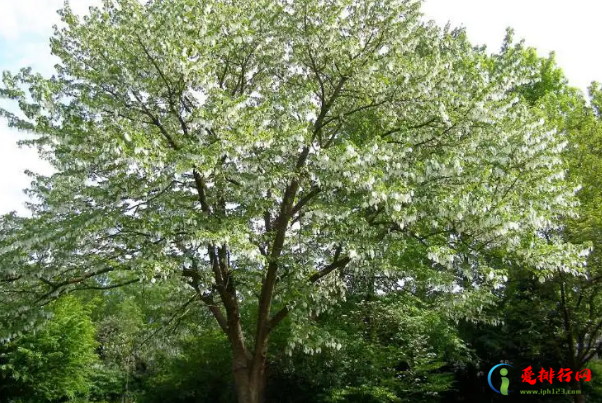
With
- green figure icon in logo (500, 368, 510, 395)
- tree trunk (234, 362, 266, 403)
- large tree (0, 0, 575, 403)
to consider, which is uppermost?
large tree (0, 0, 575, 403)

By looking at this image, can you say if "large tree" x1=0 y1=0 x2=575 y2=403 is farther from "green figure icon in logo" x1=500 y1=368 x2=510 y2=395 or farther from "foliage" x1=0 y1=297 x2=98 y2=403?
"foliage" x1=0 y1=297 x2=98 y2=403

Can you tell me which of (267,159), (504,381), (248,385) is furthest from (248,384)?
(504,381)

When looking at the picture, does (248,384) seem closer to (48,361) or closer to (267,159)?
(267,159)

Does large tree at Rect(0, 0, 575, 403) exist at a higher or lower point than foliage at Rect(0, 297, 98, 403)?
higher

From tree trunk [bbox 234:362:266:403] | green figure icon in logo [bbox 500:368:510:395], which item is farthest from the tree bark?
green figure icon in logo [bbox 500:368:510:395]

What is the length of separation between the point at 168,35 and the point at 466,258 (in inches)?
241

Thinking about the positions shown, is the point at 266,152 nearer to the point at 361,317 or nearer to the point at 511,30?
the point at 361,317

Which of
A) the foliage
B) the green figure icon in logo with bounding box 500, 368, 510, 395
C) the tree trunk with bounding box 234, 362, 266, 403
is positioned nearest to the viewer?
the tree trunk with bounding box 234, 362, 266, 403

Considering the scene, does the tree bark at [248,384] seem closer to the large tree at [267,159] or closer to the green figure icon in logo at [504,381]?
the large tree at [267,159]

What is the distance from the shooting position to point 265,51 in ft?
30.7

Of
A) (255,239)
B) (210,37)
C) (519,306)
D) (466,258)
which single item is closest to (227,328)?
(255,239)

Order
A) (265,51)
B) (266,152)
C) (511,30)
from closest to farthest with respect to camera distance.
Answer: (266,152)
(265,51)
(511,30)

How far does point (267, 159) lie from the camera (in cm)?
816

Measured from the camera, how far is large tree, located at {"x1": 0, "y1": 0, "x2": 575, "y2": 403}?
7.40m
